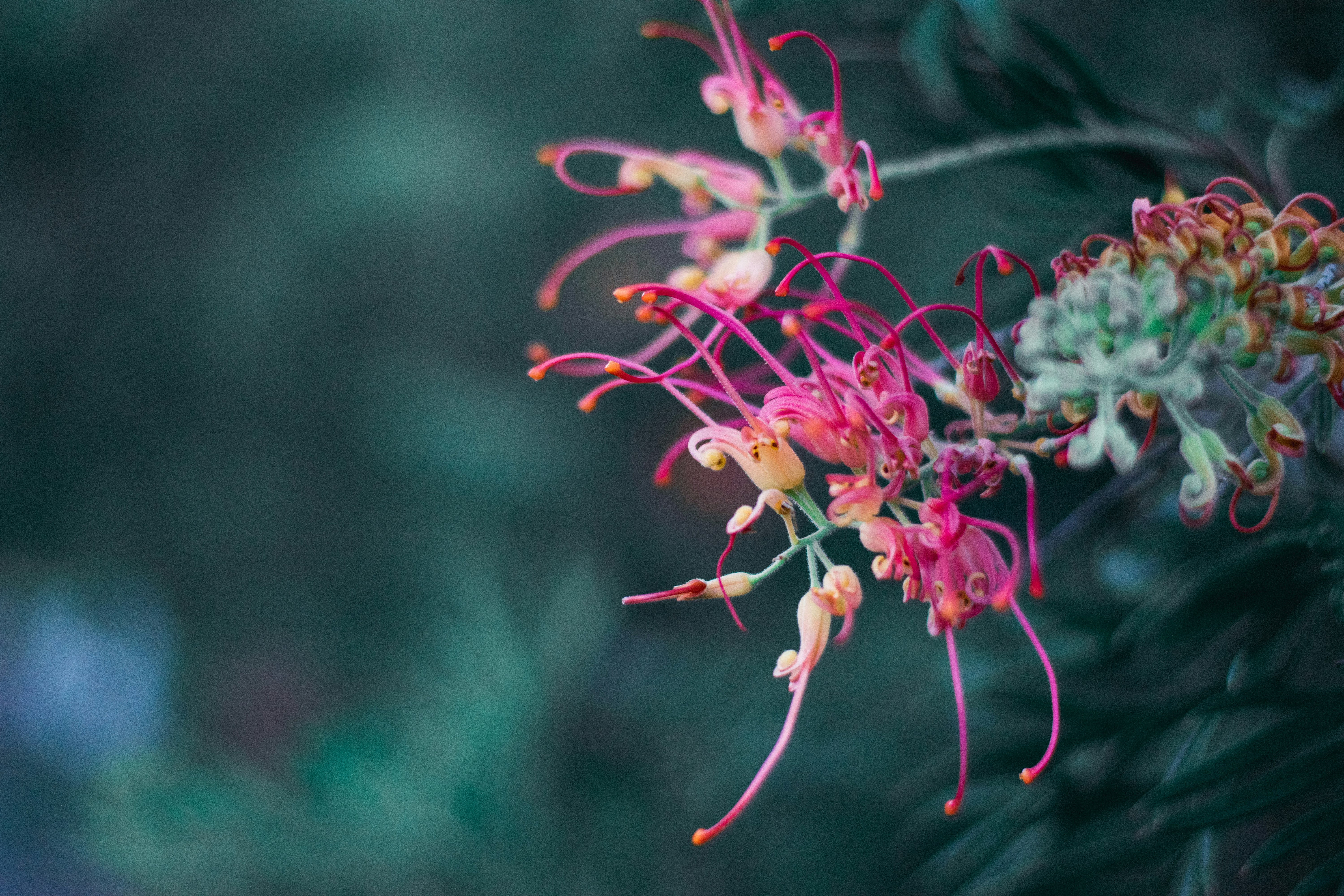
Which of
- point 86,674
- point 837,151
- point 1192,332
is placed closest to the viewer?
point 1192,332

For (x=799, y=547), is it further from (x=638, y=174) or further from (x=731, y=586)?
(x=638, y=174)

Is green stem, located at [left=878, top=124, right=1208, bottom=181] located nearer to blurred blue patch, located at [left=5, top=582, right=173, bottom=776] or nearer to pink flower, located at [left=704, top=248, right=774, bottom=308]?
pink flower, located at [left=704, top=248, right=774, bottom=308]

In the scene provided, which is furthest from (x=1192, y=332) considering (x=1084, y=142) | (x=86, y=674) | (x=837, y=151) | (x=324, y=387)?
(x=86, y=674)

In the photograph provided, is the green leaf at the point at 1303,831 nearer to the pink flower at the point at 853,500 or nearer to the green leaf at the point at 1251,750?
the green leaf at the point at 1251,750

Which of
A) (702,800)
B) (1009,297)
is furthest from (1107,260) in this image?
(702,800)

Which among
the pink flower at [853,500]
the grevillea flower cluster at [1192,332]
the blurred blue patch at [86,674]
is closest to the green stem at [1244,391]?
→ the grevillea flower cluster at [1192,332]

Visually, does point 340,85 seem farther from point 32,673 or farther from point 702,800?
point 702,800
